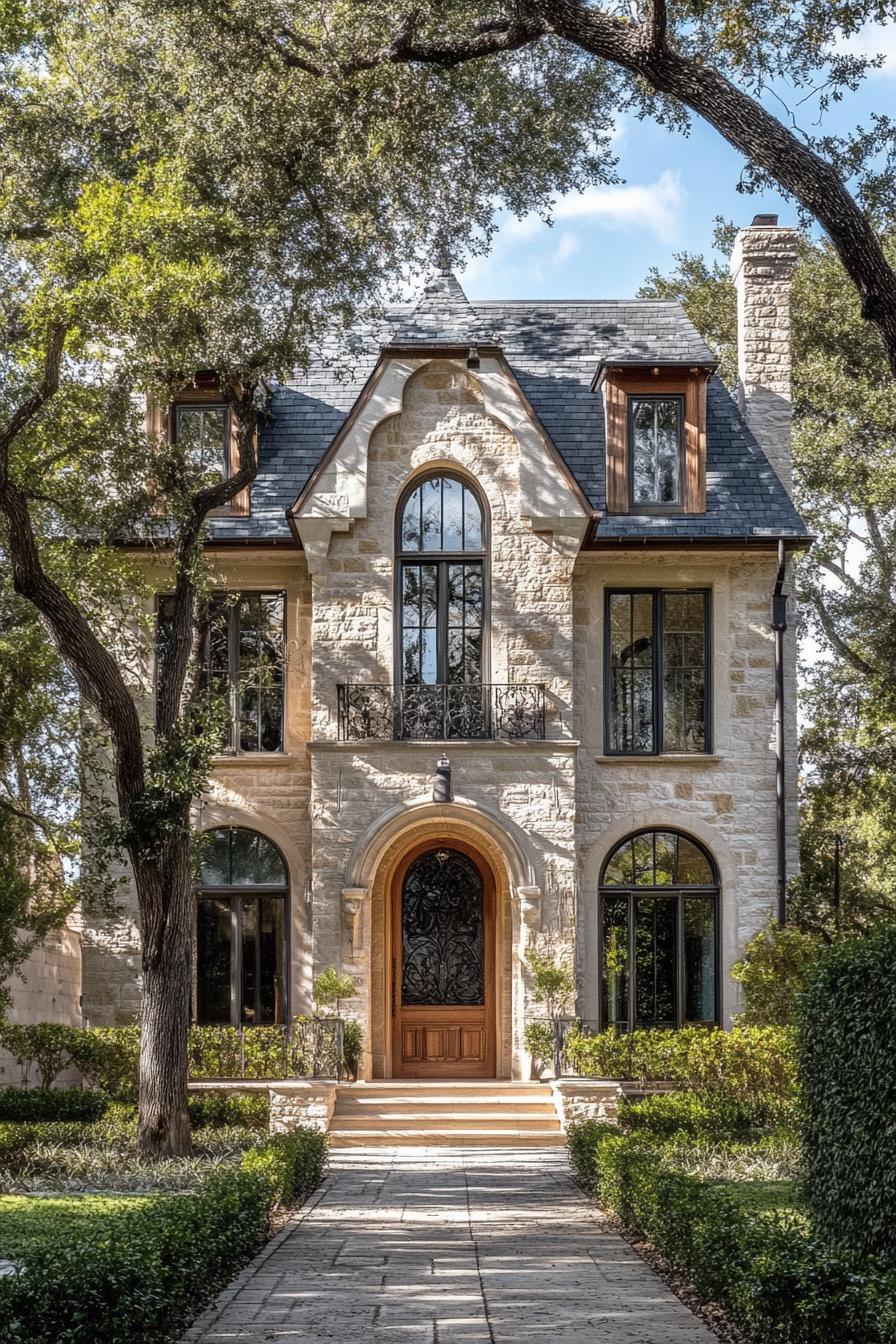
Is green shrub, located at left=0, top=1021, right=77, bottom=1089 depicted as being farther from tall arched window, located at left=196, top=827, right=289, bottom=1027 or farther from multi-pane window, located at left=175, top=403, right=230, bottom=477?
multi-pane window, located at left=175, top=403, right=230, bottom=477

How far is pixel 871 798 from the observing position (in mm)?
26359

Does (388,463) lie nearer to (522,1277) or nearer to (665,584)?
A: (665,584)

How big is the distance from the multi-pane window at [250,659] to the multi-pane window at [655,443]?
203 inches

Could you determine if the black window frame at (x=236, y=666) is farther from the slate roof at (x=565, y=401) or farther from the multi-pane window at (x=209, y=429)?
the multi-pane window at (x=209, y=429)

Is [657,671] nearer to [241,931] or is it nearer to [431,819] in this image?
[431,819]

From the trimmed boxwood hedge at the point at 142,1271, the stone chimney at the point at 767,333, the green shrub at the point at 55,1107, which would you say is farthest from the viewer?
the stone chimney at the point at 767,333

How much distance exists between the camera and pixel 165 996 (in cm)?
1420

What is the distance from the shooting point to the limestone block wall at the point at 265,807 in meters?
19.8

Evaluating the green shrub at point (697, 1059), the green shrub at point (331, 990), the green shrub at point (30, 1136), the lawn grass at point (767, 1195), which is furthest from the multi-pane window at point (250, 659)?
the lawn grass at point (767, 1195)

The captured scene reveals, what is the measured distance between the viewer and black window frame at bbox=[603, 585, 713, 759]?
66.4ft

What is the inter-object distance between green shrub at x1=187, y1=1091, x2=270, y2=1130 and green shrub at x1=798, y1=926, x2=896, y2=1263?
28.9 feet

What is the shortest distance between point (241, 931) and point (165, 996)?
19.3 ft

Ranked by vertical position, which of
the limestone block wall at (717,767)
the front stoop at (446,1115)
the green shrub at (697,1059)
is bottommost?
the front stoop at (446,1115)

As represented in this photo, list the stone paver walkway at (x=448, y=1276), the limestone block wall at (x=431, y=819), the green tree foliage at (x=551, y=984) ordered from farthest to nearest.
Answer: the limestone block wall at (x=431, y=819) < the green tree foliage at (x=551, y=984) < the stone paver walkway at (x=448, y=1276)
